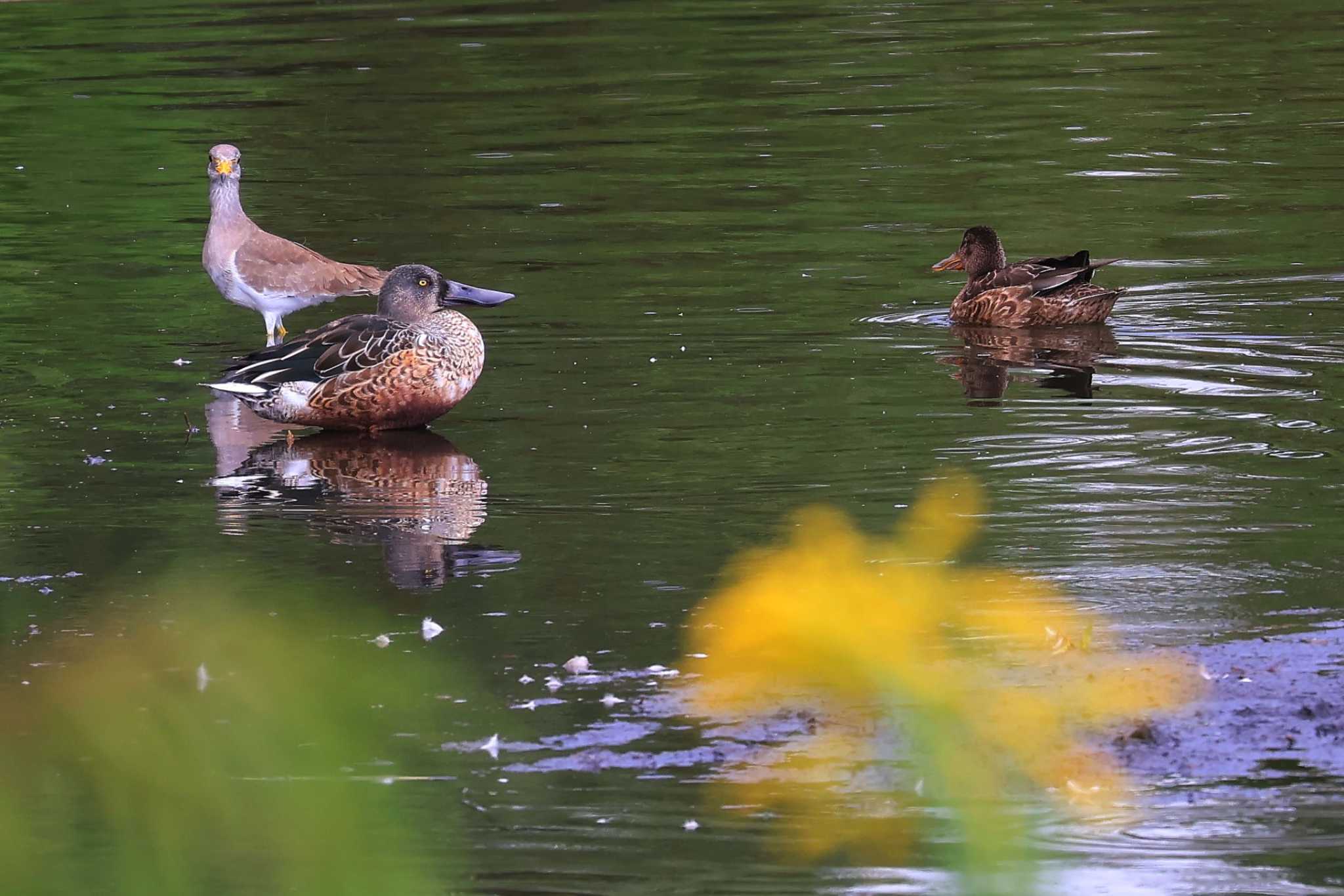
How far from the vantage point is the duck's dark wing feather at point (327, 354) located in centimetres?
1060

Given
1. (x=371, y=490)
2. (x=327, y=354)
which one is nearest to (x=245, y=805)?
(x=371, y=490)

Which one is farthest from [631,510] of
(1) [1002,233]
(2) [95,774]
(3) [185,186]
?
(3) [185,186]

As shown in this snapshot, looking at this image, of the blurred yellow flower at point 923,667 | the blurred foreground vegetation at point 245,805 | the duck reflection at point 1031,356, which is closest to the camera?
the blurred foreground vegetation at point 245,805

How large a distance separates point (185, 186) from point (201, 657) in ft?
44.8

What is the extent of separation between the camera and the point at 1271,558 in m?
7.66

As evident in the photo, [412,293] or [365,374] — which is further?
[412,293]

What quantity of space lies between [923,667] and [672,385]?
5236 mm

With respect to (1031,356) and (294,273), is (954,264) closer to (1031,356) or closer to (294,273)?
(1031,356)

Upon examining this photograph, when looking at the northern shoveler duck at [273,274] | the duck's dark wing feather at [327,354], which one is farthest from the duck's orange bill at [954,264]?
the duck's dark wing feather at [327,354]

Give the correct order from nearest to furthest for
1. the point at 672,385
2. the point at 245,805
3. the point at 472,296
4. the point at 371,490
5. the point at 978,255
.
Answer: the point at 245,805, the point at 371,490, the point at 472,296, the point at 672,385, the point at 978,255

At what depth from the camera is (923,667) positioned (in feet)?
20.6

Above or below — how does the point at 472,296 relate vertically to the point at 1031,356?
above

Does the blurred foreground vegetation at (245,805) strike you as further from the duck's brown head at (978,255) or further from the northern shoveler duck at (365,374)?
the duck's brown head at (978,255)

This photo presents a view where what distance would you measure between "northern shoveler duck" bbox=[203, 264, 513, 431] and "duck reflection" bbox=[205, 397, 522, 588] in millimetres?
142
